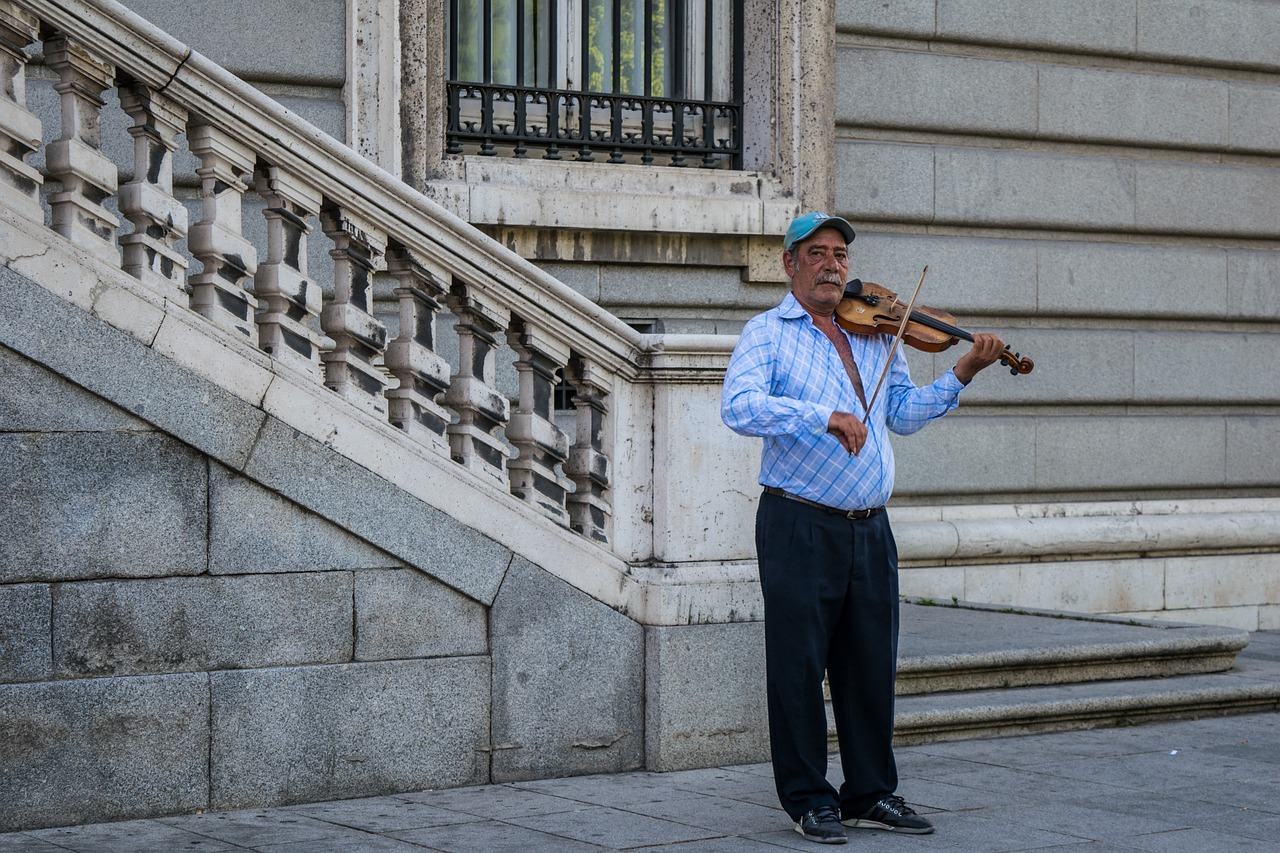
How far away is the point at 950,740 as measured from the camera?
7027mm

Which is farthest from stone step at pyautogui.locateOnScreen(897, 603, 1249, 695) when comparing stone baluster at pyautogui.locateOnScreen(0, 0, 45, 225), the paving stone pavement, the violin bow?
stone baluster at pyautogui.locateOnScreen(0, 0, 45, 225)

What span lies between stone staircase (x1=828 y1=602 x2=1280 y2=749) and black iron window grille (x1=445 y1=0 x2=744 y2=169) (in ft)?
9.90

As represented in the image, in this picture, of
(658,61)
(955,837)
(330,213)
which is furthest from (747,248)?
(955,837)

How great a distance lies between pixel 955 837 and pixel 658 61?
554 cm

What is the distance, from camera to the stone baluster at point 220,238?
5539mm

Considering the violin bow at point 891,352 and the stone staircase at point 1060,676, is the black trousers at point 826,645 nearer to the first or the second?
the violin bow at point 891,352

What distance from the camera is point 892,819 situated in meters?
5.35

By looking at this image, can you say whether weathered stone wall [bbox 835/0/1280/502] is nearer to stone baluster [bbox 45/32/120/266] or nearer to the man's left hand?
the man's left hand

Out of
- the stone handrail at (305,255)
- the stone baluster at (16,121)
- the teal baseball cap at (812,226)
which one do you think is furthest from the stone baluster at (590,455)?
the stone baluster at (16,121)

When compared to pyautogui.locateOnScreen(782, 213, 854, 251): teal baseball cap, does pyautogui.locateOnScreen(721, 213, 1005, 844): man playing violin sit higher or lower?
lower

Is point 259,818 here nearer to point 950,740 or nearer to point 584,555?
point 584,555

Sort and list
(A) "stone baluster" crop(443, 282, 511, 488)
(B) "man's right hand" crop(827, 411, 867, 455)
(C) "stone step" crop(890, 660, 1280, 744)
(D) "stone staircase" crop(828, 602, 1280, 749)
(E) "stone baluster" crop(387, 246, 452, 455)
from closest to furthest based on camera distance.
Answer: (B) "man's right hand" crop(827, 411, 867, 455), (E) "stone baluster" crop(387, 246, 452, 455), (A) "stone baluster" crop(443, 282, 511, 488), (C) "stone step" crop(890, 660, 1280, 744), (D) "stone staircase" crop(828, 602, 1280, 749)

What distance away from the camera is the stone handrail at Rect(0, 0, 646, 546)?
5.33 m

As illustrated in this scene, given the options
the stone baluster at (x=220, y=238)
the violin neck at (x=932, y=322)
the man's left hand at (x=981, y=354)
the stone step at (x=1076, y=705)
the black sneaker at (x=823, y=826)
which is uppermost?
the stone baluster at (x=220, y=238)
